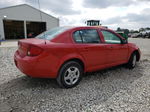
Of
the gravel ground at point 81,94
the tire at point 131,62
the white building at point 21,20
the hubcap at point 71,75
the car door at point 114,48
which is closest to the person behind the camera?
the gravel ground at point 81,94

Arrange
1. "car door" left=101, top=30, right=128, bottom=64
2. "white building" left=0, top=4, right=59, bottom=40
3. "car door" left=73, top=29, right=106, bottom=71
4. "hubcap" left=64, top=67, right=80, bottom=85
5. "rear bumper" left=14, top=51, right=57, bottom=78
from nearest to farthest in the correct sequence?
"rear bumper" left=14, top=51, right=57, bottom=78, "hubcap" left=64, top=67, right=80, bottom=85, "car door" left=73, top=29, right=106, bottom=71, "car door" left=101, top=30, right=128, bottom=64, "white building" left=0, top=4, right=59, bottom=40

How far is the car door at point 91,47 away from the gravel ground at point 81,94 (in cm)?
50

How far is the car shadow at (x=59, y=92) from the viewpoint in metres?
2.44

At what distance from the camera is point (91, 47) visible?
10.8 feet

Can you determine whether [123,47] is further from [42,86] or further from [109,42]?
[42,86]

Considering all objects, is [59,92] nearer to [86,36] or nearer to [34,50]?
[34,50]

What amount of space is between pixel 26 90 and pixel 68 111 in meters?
1.26

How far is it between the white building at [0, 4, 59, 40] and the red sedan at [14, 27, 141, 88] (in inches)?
523

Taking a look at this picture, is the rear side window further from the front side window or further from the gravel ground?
the gravel ground

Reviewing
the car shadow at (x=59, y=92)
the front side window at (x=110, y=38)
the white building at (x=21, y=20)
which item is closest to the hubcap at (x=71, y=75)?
the car shadow at (x=59, y=92)

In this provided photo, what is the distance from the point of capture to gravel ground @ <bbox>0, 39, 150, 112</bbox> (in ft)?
7.68

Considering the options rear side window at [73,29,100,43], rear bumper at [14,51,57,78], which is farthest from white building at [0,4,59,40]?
rear bumper at [14,51,57,78]

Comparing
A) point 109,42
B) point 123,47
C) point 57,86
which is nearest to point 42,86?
point 57,86

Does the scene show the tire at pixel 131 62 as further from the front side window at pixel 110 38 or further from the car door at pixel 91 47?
the car door at pixel 91 47
